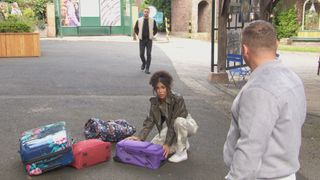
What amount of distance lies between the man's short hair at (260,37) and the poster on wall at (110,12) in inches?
1061

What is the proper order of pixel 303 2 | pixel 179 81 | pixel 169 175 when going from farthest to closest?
pixel 303 2 < pixel 179 81 < pixel 169 175

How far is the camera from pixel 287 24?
29.2 metres

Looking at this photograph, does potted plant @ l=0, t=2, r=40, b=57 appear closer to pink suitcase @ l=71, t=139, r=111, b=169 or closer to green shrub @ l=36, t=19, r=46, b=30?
green shrub @ l=36, t=19, r=46, b=30

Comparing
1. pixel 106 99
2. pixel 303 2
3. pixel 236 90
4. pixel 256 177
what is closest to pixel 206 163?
pixel 256 177

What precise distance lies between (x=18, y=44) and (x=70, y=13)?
41.9 feet

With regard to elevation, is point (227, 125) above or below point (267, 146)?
below

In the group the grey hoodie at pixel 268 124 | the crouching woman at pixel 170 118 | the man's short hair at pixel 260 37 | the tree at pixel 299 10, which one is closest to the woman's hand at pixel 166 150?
the crouching woman at pixel 170 118

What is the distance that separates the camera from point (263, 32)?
94.3 inches

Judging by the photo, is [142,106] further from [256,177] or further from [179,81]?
[256,177]

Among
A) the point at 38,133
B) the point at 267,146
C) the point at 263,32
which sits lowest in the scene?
the point at 38,133

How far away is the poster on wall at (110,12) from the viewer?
94.5 ft

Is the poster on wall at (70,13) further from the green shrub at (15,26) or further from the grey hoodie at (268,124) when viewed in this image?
the grey hoodie at (268,124)

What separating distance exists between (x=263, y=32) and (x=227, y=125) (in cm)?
502

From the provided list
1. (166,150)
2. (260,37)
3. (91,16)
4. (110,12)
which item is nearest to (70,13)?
(91,16)
